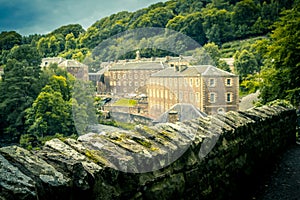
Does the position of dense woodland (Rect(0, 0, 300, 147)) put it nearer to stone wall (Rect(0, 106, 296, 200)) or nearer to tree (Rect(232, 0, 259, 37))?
tree (Rect(232, 0, 259, 37))

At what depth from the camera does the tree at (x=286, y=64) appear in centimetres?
1181

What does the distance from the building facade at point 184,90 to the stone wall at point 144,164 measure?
1898 millimetres

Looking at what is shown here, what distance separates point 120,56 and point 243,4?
93.6 meters

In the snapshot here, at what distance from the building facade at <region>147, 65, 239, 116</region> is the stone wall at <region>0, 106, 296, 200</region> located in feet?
6.23

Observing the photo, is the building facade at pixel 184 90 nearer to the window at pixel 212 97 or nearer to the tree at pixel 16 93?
the window at pixel 212 97

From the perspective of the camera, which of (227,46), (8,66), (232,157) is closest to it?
(232,157)

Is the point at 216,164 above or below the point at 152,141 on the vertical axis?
below

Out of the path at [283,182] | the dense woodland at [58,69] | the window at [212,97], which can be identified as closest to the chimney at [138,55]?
the window at [212,97]

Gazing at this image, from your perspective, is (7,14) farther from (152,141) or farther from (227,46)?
(152,141)

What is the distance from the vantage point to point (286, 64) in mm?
12281

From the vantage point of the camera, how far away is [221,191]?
3.76 meters

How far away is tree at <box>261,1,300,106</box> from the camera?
11.8 metres

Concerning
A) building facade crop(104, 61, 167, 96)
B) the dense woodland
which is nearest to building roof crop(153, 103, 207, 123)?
building facade crop(104, 61, 167, 96)

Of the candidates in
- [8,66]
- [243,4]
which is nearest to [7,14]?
[8,66]
